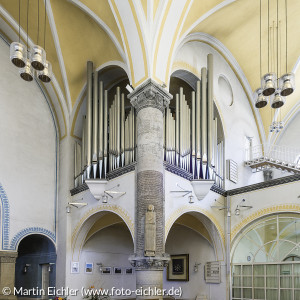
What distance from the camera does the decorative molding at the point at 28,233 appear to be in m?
13.1

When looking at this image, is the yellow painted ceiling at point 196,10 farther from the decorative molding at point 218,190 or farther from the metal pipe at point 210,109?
the decorative molding at point 218,190

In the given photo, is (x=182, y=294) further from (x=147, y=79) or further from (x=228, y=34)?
(x=228, y=34)

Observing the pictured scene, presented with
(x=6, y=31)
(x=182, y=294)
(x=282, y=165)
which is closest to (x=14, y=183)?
(x=6, y=31)

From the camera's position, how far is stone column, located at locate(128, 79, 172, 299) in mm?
10148

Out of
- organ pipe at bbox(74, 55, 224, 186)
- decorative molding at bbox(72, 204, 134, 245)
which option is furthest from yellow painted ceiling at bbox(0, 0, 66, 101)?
decorative molding at bbox(72, 204, 134, 245)

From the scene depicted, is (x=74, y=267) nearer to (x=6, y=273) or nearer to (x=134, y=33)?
(x=6, y=273)

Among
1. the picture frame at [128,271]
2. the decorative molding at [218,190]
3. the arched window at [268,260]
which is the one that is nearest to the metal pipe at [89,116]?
the decorative molding at [218,190]

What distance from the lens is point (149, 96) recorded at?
1119 centimetres

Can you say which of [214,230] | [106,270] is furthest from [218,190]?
[106,270]

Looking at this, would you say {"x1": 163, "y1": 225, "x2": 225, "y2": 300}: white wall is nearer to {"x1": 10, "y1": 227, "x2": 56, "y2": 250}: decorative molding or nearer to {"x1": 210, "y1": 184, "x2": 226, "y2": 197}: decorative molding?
{"x1": 210, "y1": 184, "x2": 226, "y2": 197}: decorative molding

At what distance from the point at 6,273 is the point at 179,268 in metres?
6.25

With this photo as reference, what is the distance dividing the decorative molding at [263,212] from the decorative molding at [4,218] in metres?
7.14

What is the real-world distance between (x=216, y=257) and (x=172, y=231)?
276 cm

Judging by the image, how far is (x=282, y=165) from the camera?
15828 mm
